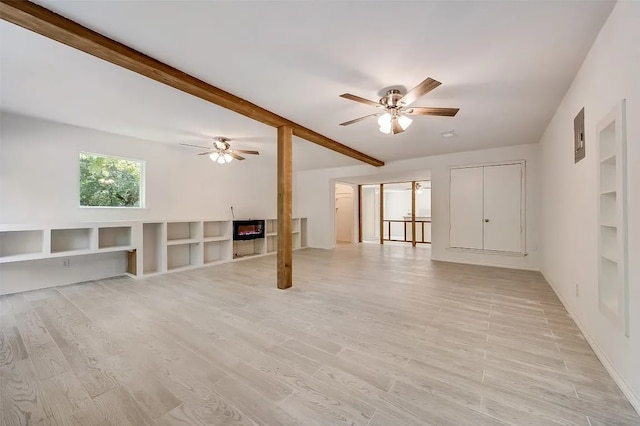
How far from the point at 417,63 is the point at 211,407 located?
10.0 feet

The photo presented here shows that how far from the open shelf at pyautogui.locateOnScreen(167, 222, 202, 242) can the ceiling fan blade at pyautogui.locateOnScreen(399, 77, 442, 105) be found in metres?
4.69

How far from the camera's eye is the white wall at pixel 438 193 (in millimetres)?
5047

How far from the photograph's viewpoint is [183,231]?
222 inches

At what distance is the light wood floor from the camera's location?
1.45m

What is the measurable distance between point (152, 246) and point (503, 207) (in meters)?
7.26

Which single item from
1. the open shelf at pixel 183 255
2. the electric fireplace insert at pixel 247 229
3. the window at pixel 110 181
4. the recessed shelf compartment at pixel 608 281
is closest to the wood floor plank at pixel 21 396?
the window at pixel 110 181

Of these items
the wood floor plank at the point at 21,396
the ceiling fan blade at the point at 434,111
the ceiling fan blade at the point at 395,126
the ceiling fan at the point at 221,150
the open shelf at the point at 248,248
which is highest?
the ceiling fan at the point at 221,150

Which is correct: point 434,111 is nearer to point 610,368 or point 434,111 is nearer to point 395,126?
point 395,126

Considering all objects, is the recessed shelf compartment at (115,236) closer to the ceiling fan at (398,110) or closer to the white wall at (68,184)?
the white wall at (68,184)

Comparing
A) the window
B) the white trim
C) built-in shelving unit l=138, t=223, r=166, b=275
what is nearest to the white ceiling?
the window

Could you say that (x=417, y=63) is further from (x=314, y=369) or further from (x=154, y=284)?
(x=154, y=284)

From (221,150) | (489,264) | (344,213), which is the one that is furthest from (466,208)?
(221,150)

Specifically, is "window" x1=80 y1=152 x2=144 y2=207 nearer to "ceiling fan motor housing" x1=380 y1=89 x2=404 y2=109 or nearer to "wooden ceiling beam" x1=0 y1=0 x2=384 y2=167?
"wooden ceiling beam" x1=0 y1=0 x2=384 y2=167

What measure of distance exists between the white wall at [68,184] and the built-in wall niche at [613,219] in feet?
19.9
